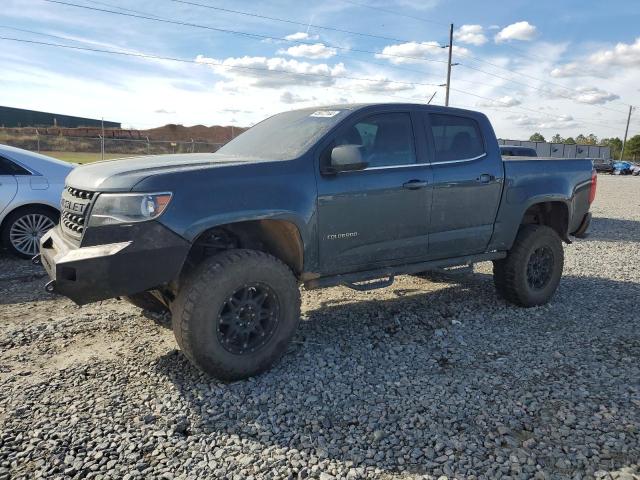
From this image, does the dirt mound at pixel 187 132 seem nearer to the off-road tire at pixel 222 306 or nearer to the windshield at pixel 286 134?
the windshield at pixel 286 134

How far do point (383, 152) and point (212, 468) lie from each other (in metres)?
2.77

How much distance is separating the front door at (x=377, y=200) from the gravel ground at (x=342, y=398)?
31.1 inches

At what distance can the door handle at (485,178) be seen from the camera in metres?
4.91

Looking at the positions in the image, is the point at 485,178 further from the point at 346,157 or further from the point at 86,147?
the point at 86,147

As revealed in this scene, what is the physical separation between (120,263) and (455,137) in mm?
3254

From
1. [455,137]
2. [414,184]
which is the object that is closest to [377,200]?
[414,184]

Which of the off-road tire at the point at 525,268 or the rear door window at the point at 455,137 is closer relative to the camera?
the rear door window at the point at 455,137

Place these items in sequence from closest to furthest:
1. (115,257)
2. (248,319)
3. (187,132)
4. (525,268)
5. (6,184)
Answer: (115,257), (248,319), (525,268), (6,184), (187,132)

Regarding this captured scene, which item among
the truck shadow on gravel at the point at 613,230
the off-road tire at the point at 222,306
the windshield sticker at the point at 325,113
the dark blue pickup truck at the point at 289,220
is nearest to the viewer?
the dark blue pickup truck at the point at 289,220

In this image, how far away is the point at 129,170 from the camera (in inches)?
138

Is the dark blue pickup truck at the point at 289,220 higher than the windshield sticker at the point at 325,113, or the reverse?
the windshield sticker at the point at 325,113

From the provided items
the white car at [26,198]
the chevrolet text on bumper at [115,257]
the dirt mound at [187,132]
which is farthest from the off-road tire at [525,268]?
the dirt mound at [187,132]

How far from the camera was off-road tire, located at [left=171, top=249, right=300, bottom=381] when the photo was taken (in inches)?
134

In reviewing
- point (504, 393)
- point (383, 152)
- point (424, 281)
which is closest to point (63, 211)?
point (383, 152)
